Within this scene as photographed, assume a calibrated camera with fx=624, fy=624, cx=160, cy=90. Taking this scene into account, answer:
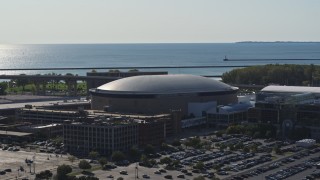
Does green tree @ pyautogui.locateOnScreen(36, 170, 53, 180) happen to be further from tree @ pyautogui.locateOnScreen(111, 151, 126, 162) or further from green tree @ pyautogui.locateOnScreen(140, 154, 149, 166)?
green tree @ pyautogui.locateOnScreen(140, 154, 149, 166)

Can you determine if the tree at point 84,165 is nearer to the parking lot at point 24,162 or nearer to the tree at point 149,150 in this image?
the parking lot at point 24,162

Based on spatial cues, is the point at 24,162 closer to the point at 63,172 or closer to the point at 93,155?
the point at 93,155

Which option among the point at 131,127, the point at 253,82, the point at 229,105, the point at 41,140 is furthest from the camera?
the point at 253,82

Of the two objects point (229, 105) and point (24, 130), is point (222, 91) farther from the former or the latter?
point (24, 130)

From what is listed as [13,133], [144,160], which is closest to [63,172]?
[144,160]

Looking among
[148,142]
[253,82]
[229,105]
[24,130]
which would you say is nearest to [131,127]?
[148,142]

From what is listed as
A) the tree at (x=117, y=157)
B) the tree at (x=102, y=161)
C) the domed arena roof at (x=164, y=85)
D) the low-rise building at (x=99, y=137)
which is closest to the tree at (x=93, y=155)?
the tree at (x=117, y=157)

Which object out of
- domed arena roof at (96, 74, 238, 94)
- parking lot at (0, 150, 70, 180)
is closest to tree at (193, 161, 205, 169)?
parking lot at (0, 150, 70, 180)
